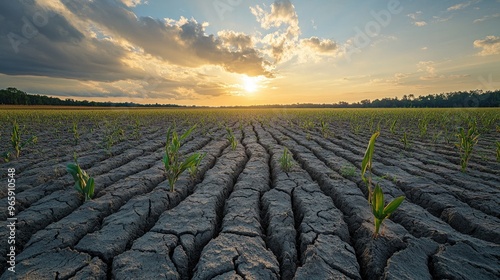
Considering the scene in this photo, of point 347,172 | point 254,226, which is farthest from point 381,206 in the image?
point 347,172

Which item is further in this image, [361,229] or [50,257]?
[361,229]

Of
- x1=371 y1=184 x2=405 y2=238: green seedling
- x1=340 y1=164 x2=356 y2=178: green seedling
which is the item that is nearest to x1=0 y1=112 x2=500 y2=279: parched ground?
x1=340 y1=164 x2=356 y2=178: green seedling

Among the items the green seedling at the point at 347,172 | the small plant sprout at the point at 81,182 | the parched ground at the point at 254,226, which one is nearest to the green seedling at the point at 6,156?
the parched ground at the point at 254,226

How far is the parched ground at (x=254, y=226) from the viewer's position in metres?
1.51

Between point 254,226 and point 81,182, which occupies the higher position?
point 81,182

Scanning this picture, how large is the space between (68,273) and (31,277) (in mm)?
190

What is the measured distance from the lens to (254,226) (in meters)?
2.01

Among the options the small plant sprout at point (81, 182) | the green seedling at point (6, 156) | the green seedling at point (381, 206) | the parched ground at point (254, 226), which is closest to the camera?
the parched ground at point (254, 226)

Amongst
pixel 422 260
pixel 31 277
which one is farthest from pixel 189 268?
pixel 422 260

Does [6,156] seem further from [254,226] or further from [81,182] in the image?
[254,226]

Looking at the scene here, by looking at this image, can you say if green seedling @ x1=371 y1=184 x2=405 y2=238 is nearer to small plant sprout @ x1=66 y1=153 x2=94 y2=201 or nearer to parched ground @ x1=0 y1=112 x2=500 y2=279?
parched ground @ x1=0 y1=112 x2=500 y2=279

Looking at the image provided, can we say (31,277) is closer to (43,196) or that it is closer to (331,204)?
(43,196)

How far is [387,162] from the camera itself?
13.6 feet

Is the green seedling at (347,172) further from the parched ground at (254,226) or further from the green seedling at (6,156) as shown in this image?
the green seedling at (6,156)
